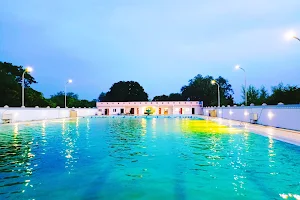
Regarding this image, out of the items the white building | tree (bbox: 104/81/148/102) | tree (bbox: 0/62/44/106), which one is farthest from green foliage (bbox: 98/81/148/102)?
tree (bbox: 0/62/44/106)

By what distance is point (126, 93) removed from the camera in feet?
255

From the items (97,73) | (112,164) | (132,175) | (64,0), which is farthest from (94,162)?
(97,73)

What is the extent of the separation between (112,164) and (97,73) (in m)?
110

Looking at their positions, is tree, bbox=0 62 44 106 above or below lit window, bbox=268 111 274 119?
above

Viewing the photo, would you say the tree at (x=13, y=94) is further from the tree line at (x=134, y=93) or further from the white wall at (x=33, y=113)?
the white wall at (x=33, y=113)

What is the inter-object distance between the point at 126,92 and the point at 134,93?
7.40 ft

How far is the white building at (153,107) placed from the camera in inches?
2386

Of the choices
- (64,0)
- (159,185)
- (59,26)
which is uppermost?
(59,26)

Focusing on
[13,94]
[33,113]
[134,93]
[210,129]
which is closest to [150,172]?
[210,129]

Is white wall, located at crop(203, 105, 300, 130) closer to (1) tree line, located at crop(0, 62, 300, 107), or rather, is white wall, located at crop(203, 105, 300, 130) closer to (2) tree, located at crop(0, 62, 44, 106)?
(1) tree line, located at crop(0, 62, 300, 107)

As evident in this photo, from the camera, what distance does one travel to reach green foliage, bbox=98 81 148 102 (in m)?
77.1

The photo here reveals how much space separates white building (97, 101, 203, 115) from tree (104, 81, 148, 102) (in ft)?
43.0

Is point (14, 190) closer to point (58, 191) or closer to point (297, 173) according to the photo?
point (58, 191)

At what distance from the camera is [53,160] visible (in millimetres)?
9016
